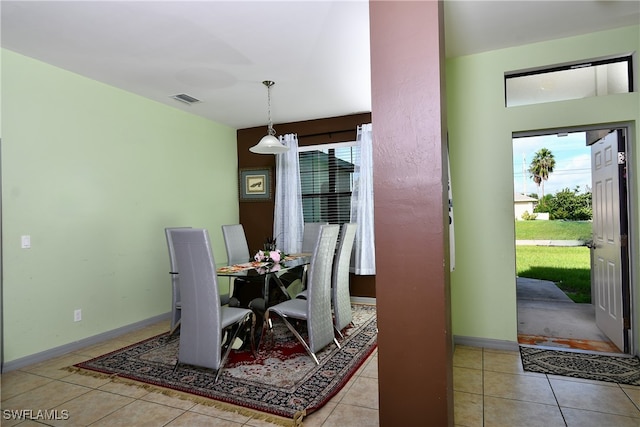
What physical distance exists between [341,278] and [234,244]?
156 centimetres

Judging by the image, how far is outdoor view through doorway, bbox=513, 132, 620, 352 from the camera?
4.31m

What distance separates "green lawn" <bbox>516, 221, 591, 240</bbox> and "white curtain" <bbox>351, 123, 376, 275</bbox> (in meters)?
2.99

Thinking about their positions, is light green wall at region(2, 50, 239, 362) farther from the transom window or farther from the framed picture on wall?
the transom window

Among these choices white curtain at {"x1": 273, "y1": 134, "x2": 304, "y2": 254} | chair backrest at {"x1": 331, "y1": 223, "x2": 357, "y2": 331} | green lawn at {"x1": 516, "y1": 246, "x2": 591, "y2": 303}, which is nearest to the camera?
chair backrest at {"x1": 331, "y1": 223, "x2": 357, "y2": 331}

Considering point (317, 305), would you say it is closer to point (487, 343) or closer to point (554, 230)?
point (487, 343)

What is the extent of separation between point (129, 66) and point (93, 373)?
2701 mm

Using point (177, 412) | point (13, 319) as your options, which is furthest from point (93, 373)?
point (177, 412)

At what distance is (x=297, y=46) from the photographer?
2.95m

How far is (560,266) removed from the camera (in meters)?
6.23

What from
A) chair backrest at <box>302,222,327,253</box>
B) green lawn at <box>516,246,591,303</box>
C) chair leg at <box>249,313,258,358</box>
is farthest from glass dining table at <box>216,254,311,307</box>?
green lawn at <box>516,246,591,303</box>

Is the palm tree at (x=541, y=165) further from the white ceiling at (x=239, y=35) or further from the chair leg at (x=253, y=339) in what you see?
the chair leg at (x=253, y=339)

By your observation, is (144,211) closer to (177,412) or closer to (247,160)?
(247,160)

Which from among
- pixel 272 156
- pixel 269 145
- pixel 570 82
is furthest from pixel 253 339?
pixel 570 82

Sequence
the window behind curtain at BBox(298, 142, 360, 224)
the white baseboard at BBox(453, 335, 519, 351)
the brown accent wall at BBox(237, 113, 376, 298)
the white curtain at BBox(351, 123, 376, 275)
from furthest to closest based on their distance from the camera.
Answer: the window behind curtain at BBox(298, 142, 360, 224) < the brown accent wall at BBox(237, 113, 376, 298) < the white curtain at BBox(351, 123, 376, 275) < the white baseboard at BBox(453, 335, 519, 351)
